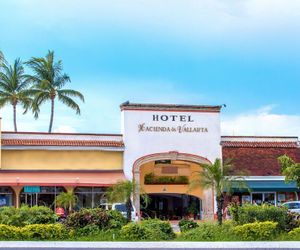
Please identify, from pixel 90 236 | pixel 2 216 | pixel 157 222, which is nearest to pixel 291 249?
pixel 157 222

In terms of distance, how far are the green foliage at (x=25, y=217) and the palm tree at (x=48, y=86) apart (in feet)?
109

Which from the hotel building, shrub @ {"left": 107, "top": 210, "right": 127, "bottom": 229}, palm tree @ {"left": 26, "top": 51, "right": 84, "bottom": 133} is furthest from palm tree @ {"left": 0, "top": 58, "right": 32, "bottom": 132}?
shrub @ {"left": 107, "top": 210, "right": 127, "bottom": 229}

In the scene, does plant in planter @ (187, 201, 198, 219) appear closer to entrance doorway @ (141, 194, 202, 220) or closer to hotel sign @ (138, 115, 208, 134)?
entrance doorway @ (141, 194, 202, 220)

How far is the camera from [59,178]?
38.7 meters

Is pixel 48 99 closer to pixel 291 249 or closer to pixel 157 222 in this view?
pixel 157 222

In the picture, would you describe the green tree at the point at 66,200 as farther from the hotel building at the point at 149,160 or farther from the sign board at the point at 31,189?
the sign board at the point at 31,189

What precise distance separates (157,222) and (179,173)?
77.7ft

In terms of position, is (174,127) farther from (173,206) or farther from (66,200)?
(66,200)

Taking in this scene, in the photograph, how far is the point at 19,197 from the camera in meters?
39.0

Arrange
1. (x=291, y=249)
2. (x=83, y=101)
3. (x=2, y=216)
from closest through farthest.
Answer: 1. (x=291, y=249)
2. (x=2, y=216)
3. (x=83, y=101)

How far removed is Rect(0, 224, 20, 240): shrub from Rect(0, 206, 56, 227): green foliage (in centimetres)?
101

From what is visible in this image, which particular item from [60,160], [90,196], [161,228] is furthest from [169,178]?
[161,228]

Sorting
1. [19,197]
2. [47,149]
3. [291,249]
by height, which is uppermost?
[47,149]

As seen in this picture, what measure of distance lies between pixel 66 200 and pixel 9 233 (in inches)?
685
